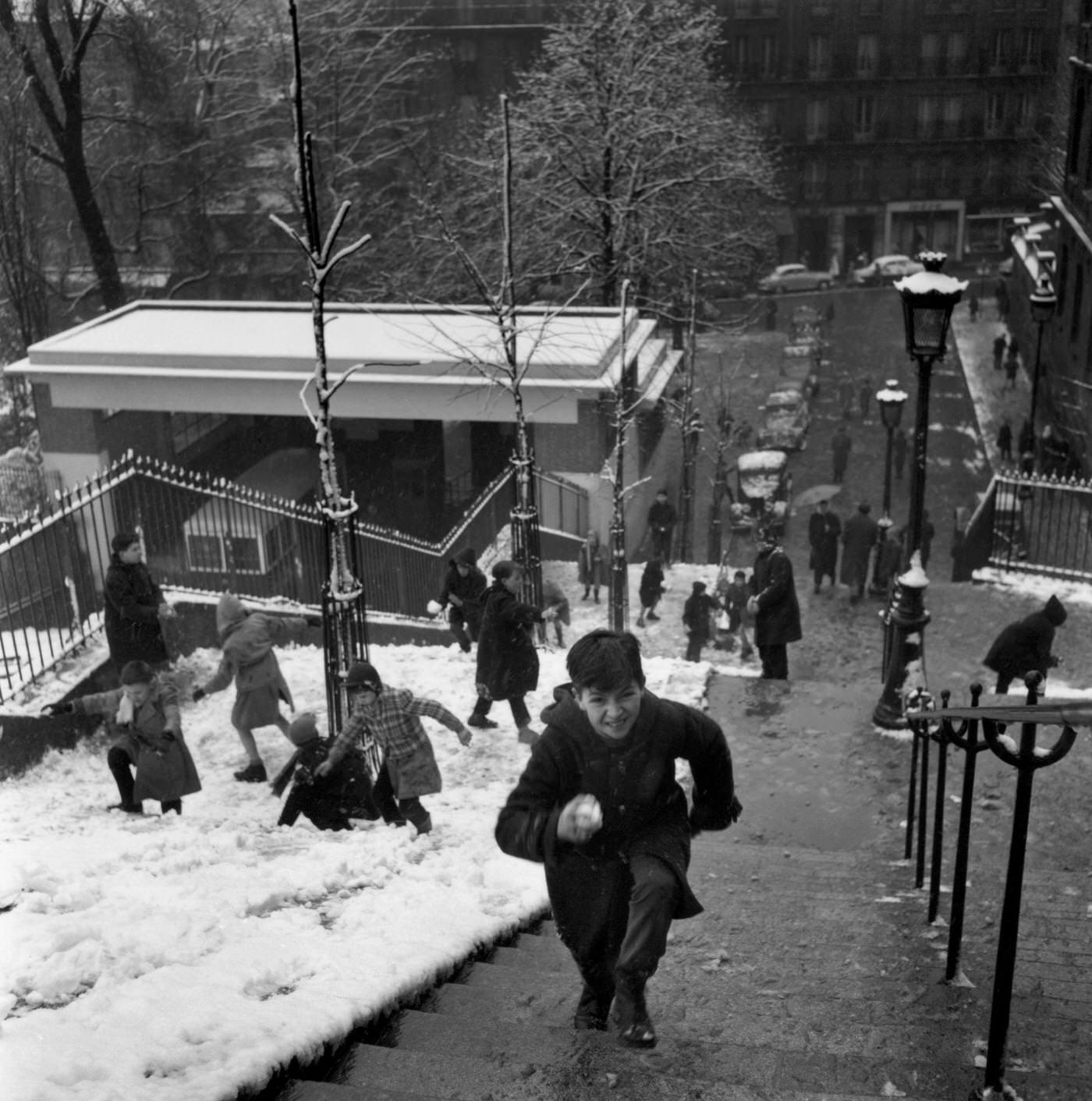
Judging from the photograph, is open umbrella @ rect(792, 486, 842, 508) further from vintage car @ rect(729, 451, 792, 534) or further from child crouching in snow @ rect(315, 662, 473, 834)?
child crouching in snow @ rect(315, 662, 473, 834)

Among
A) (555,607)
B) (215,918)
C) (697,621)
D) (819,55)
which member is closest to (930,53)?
(819,55)

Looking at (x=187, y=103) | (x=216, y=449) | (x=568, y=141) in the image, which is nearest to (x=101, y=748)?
(x=216, y=449)

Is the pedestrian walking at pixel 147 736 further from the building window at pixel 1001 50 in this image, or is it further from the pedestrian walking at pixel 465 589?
the building window at pixel 1001 50

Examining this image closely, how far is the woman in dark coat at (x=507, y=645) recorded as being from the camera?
9.62m

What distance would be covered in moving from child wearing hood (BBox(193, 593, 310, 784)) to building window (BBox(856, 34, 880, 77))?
159 ft

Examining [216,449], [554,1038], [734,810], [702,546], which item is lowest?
[702,546]

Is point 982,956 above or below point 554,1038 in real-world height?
below

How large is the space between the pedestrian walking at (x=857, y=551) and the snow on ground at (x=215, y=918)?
9028mm

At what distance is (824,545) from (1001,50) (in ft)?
132

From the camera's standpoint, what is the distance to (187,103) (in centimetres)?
3100

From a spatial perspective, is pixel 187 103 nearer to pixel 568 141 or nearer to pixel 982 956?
pixel 568 141

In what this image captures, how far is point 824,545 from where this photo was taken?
1834 cm

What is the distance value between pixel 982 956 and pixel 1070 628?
8898 millimetres

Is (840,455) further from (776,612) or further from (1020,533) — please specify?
(776,612)
